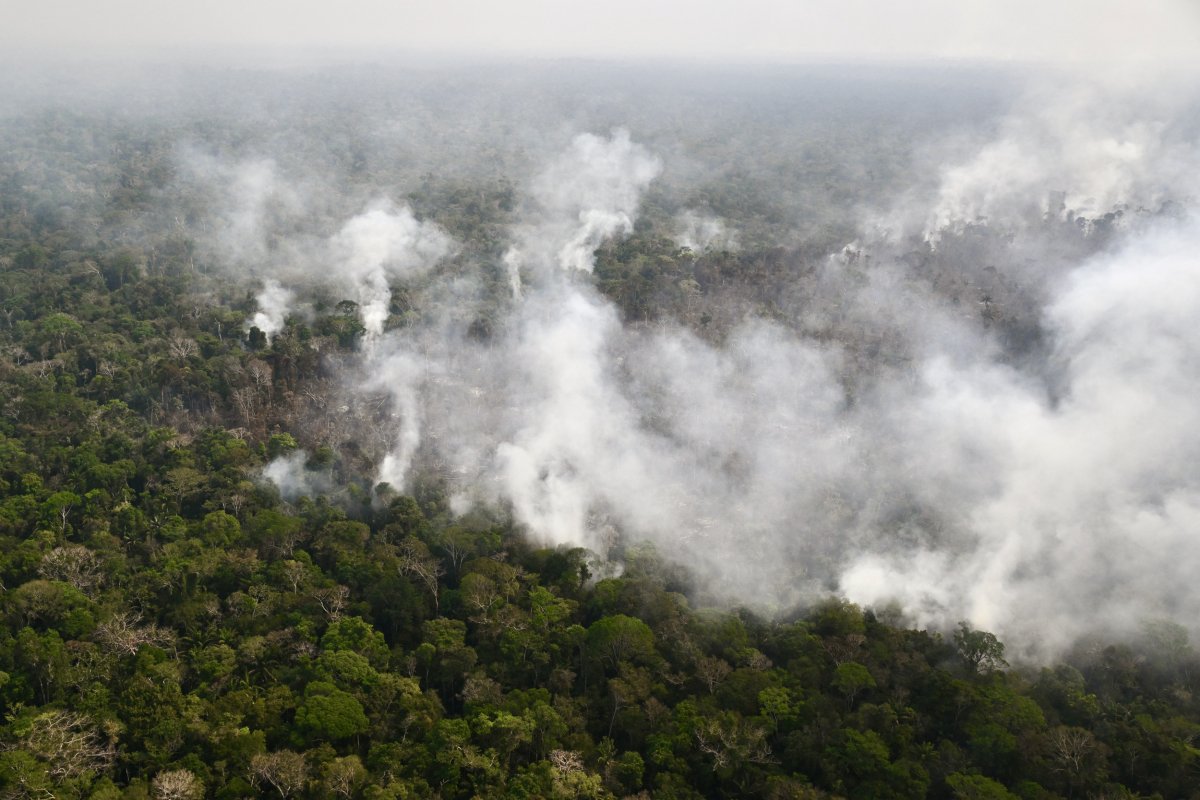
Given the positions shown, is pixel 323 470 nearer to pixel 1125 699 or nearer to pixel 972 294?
pixel 1125 699

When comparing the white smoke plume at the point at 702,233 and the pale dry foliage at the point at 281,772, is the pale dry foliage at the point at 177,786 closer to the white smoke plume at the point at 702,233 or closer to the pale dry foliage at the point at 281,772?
the pale dry foliage at the point at 281,772

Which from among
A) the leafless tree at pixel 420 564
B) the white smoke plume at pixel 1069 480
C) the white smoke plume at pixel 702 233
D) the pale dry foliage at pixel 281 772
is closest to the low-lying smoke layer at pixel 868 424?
the white smoke plume at pixel 1069 480

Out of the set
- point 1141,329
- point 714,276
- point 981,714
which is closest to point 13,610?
point 981,714

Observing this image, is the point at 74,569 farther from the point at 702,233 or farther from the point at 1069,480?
the point at 702,233

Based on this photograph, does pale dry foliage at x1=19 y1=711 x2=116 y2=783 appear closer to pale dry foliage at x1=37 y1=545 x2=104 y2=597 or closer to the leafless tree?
pale dry foliage at x1=37 y1=545 x2=104 y2=597

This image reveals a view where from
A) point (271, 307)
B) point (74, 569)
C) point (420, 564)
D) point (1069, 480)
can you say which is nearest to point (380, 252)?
point (271, 307)

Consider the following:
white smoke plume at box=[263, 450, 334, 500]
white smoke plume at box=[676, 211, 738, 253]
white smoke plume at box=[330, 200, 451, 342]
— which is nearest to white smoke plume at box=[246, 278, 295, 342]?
white smoke plume at box=[330, 200, 451, 342]
